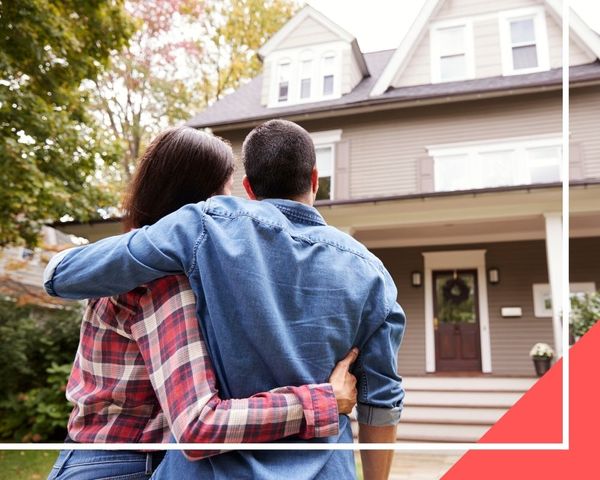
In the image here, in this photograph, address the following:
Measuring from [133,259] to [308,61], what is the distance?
9.60 metres

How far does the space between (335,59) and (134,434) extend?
31.2 ft

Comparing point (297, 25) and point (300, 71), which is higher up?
point (297, 25)

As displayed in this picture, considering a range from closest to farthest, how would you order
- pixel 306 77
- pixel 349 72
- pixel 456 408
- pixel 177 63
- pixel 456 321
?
pixel 456 408 < pixel 456 321 < pixel 349 72 < pixel 306 77 < pixel 177 63

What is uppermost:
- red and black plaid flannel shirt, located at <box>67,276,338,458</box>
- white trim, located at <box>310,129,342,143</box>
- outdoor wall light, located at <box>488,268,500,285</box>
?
white trim, located at <box>310,129,342,143</box>

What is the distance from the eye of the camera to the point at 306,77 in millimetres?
9594

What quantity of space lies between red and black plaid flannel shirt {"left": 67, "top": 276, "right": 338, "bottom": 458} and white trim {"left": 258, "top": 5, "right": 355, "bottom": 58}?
9356 millimetres

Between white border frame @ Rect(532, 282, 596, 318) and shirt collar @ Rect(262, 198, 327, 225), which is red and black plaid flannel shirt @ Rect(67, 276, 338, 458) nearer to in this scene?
shirt collar @ Rect(262, 198, 327, 225)

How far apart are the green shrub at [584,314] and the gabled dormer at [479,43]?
167 inches

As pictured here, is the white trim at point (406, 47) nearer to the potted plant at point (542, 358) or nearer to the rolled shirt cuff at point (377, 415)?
the potted plant at point (542, 358)

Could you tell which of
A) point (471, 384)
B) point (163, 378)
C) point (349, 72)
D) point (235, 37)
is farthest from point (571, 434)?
point (349, 72)

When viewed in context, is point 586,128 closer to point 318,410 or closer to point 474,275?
point 474,275

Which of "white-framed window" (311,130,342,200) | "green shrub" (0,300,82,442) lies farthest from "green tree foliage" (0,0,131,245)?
"white-framed window" (311,130,342,200)

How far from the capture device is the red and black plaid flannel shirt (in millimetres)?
749

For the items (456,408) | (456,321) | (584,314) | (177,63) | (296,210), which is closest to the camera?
(296,210)
